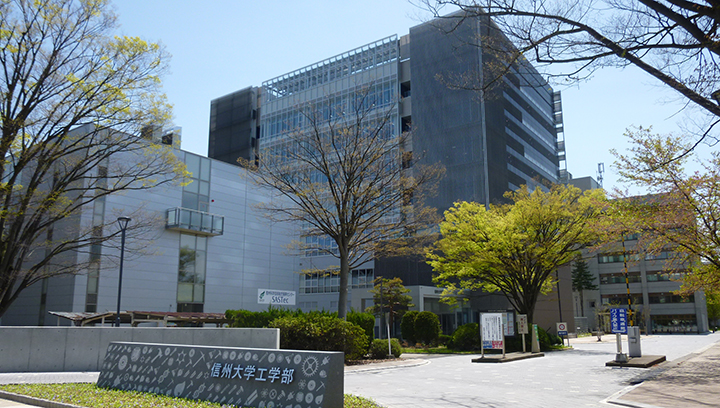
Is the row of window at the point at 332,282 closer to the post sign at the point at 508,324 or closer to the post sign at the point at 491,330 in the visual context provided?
the post sign at the point at 508,324

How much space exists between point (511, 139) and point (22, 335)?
58.8 metres

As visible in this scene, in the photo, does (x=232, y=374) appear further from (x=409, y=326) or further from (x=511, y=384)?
(x=409, y=326)

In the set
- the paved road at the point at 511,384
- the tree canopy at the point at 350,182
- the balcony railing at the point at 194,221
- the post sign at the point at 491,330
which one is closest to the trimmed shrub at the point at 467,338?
the post sign at the point at 491,330

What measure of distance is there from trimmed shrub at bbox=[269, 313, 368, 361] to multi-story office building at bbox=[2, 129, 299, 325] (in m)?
15.2

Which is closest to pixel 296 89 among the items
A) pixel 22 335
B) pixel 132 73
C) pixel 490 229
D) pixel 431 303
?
pixel 431 303

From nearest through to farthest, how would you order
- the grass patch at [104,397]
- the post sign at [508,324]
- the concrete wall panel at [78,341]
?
1. the grass patch at [104,397]
2. the concrete wall panel at [78,341]
3. the post sign at [508,324]

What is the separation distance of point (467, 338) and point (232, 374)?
22.9 metres

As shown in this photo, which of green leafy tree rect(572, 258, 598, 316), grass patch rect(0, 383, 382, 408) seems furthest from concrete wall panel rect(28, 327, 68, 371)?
green leafy tree rect(572, 258, 598, 316)

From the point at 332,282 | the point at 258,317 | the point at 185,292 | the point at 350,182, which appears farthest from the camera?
the point at 332,282

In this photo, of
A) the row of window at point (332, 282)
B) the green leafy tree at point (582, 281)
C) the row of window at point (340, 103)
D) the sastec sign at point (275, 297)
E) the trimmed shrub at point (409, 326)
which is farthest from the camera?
the green leafy tree at point (582, 281)

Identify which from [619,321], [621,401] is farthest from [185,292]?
[621,401]

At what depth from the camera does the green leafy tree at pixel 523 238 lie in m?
29.2

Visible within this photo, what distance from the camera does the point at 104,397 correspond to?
1005 centimetres

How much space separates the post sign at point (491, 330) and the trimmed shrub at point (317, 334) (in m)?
5.76
